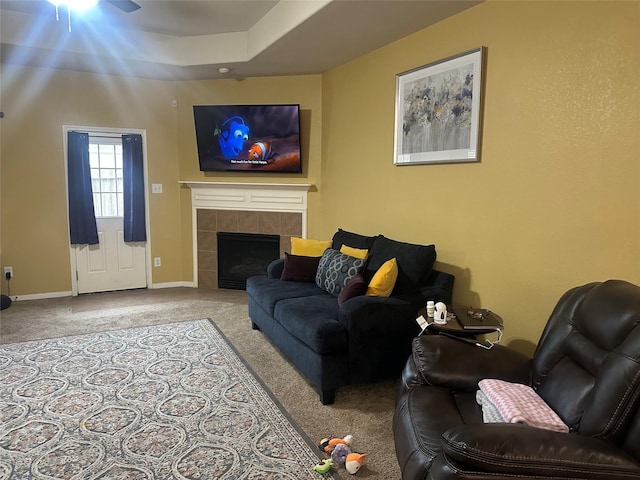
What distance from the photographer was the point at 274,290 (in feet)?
11.6

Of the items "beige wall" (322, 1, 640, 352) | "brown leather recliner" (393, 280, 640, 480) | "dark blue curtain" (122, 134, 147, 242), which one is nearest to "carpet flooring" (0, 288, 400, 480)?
"brown leather recliner" (393, 280, 640, 480)

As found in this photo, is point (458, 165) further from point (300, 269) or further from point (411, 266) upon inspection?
point (300, 269)

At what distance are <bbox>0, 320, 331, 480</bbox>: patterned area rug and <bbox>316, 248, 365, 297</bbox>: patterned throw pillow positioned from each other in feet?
2.94

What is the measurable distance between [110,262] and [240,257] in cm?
160

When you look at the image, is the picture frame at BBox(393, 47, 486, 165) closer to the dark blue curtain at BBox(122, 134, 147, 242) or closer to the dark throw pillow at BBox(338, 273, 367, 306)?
the dark throw pillow at BBox(338, 273, 367, 306)

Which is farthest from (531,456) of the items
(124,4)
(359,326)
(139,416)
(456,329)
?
(124,4)

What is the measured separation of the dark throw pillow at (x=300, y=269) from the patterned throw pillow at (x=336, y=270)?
0.16 m

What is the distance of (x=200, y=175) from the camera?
548 centimetres

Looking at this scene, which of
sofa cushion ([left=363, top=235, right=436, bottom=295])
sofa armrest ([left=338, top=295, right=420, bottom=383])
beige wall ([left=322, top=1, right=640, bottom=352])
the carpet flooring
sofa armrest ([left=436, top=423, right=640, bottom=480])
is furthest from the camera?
sofa cushion ([left=363, top=235, right=436, bottom=295])

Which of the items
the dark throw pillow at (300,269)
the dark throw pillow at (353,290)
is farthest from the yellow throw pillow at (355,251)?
the dark throw pillow at (353,290)

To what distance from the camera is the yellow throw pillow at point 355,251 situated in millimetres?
3480

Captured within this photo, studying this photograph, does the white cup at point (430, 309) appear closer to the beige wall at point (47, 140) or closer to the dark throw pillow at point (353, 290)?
the dark throw pillow at point (353, 290)

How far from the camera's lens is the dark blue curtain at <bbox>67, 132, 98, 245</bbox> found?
16.2ft

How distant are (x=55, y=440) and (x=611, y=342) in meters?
2.64
